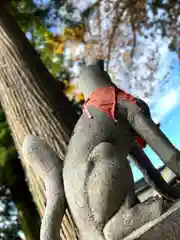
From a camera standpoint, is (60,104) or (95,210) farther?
(60,104)

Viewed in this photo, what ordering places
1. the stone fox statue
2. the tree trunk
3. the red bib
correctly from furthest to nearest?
the tree trunk < the red bib < the stone fox statue

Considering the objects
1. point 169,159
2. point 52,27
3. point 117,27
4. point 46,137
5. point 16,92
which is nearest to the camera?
point 169,159

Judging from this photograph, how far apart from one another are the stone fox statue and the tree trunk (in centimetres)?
85

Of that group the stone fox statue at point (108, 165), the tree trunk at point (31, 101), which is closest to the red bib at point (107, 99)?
the stone fox statue at point (108, 165)

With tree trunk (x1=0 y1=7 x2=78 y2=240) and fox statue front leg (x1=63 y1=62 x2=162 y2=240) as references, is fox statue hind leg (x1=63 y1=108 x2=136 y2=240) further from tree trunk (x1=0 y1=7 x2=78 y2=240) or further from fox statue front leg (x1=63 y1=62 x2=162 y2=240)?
tree trunk (x1=0 y1=7 x2=78 y2=240)

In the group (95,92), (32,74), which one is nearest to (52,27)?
(32,74)

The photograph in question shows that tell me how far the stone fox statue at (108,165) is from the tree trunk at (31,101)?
33.5 inches

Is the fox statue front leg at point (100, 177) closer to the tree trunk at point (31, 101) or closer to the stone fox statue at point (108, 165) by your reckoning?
the stone fox statue at point (108, 165)

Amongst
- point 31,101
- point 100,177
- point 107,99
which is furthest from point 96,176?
point 31,101

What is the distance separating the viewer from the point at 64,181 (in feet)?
3.34

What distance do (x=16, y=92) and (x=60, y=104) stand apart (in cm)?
23

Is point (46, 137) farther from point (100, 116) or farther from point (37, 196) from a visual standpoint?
point (100, 116)

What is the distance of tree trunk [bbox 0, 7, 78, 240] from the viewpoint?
198 centimetres

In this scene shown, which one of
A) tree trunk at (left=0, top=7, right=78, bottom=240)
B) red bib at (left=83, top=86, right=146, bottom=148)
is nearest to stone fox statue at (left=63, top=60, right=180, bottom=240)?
red bib at (left=83, top=86, right=146, bottom=148)
